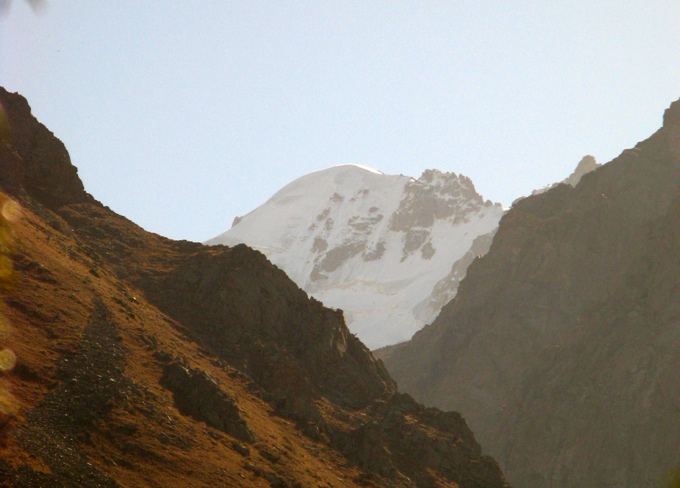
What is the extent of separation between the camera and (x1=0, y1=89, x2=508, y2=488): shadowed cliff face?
2905 cm

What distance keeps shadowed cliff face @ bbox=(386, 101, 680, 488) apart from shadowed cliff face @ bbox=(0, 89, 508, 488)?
Answer: 98.8 ft

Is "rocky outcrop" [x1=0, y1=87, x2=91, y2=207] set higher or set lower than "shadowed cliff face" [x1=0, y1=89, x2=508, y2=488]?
higher

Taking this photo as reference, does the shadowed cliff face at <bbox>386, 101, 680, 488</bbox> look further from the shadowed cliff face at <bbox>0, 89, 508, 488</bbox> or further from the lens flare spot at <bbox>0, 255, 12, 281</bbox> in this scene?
the lens flare spot at <bbox>0, 255, 12, 281</bbox>

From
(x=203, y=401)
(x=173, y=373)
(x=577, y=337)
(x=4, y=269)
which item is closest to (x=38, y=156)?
(x=173, y=373)

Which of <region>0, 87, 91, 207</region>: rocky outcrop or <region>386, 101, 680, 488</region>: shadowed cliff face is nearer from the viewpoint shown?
<region>0, 87, 91, 207</region>: rocky outcrop

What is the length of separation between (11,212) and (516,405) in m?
79.1

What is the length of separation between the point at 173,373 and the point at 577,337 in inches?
2267

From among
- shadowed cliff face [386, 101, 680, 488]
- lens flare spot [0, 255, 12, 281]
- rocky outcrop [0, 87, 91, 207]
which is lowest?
lens flare spot [0, 255, 12, 281]

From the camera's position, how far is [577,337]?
85.4 m

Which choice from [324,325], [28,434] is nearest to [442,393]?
Result: [324,325]

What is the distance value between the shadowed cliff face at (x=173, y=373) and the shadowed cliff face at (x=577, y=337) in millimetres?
30110

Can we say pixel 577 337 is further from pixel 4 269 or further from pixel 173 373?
pixel 4 269

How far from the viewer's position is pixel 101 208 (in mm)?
52812

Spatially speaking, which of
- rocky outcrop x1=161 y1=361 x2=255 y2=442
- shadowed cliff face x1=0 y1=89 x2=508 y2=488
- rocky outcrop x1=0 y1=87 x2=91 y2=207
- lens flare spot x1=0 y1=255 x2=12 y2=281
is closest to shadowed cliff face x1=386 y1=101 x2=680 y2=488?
shadowed cliff face x1=0 y1=89 x2=508 y2=488
